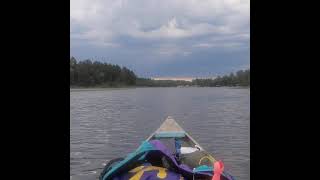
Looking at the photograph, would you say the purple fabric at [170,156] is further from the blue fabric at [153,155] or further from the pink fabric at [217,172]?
the pink fabric at [217,172]

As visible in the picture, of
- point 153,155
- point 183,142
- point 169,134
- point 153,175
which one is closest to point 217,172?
point 153,175

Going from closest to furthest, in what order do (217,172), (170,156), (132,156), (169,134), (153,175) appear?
(153,175)
(217,172)
(132,156)
(170,156)
(169,134)

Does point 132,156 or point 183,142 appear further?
point 183,142

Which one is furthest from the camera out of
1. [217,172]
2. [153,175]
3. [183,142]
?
[183,142]

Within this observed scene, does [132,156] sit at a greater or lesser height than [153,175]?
greater

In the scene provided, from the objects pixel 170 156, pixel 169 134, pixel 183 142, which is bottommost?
pixel 183 142

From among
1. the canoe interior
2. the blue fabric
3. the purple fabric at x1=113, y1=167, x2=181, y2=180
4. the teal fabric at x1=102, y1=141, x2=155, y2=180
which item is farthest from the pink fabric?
the canoe interior

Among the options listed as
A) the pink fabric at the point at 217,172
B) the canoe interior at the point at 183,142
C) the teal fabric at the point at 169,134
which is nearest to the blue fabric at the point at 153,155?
the pink fabric at the point at 217,172

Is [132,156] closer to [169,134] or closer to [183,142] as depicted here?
[183,142]
